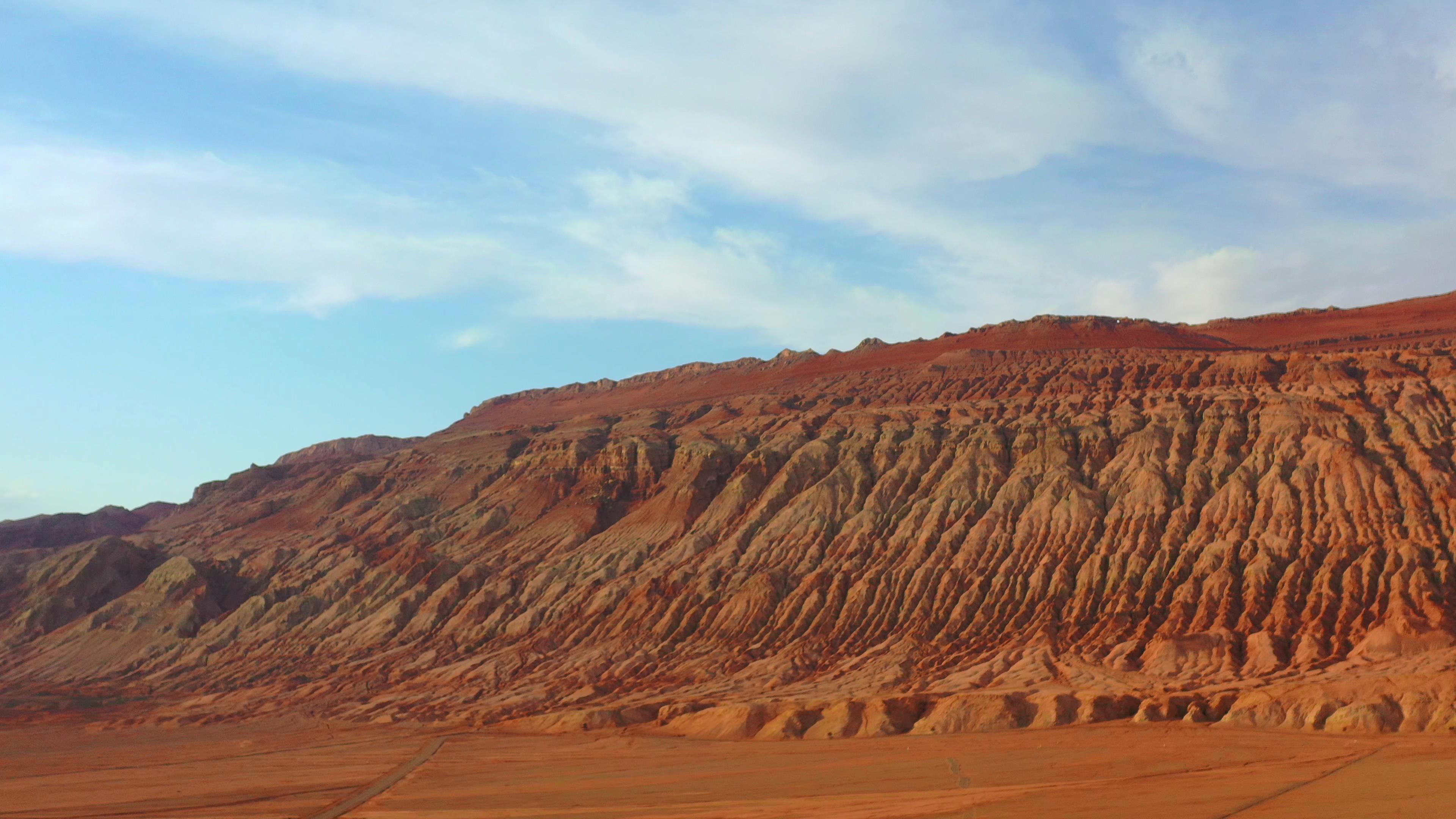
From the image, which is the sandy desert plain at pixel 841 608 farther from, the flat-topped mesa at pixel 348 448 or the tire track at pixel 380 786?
the flat-topped mesa at pixel 348 448

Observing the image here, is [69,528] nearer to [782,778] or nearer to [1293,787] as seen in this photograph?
[782,778]

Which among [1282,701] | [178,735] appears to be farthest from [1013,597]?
[178,735]

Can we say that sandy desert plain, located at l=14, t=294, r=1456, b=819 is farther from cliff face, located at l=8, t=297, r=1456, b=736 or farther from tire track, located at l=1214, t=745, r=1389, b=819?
cliff face, located at l=8, t=297, r=1456, b=736

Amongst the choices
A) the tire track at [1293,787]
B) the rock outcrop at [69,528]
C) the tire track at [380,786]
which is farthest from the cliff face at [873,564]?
the rock outcrop at [69,528]

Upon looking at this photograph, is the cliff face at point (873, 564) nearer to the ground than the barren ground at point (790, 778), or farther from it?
farther from it

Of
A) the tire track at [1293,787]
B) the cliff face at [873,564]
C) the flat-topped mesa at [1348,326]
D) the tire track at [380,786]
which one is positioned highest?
the flat-topped mesa at [1348,326]

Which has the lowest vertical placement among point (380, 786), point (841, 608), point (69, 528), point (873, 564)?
point (380, 786)

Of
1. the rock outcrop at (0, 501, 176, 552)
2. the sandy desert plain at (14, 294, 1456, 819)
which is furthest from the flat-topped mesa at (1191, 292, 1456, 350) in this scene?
the rock outcrop at (0, 501, 176, 552)

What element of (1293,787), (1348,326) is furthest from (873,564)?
(1348,326)
